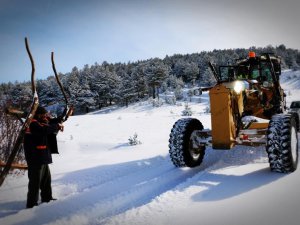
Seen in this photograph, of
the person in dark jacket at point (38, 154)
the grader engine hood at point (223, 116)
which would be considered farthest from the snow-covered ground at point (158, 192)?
the grader engine hood at point (223, 116)

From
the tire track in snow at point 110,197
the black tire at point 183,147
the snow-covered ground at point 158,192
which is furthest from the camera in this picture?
the black tire at point 183,147

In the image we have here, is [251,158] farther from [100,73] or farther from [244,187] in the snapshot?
[100,73]

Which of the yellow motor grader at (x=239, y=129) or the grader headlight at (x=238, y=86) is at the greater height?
the grader headlight at (x=238, y=86)

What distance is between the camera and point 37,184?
513cm

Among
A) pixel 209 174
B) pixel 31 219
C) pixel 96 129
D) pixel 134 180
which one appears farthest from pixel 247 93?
pixel 96 129

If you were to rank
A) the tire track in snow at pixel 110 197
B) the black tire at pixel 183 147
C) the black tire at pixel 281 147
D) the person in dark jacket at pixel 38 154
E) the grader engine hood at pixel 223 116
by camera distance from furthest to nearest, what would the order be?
the black tire at pixel 183 147 → the grader engine hood at pixel 223 116 → the black tire at pixel 281 147 → the person in dark jacket at pixel 38 154 → the tire track in snow at pixel 110 197

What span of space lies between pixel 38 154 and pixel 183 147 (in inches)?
118

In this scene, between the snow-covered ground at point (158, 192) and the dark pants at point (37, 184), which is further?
the dark pants at point (37, 184)

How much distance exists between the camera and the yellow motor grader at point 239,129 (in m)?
5.46

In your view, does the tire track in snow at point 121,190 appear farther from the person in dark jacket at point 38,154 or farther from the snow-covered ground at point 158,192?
the person in dark jacket at point 38,154

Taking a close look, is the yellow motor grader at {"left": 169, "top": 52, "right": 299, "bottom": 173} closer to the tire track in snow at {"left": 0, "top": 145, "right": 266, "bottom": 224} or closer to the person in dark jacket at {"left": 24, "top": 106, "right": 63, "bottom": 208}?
the tire track in snow at {"left": 0, "top": 145, "right": 266, "bottom": 224}

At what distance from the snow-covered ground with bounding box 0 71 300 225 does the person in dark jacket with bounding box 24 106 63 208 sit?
1.00 ft

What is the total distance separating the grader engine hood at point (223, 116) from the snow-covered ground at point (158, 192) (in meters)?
0.62

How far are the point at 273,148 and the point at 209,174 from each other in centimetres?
130
